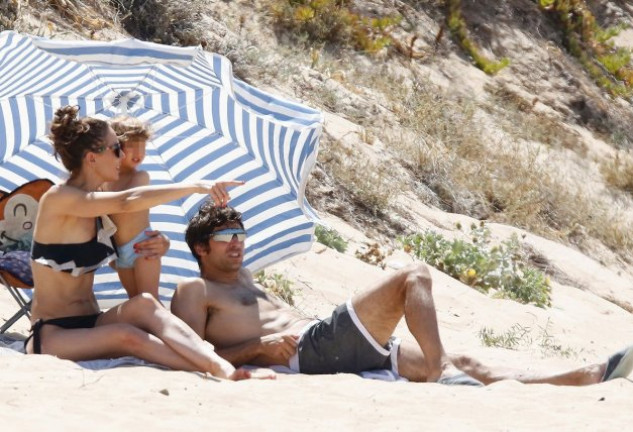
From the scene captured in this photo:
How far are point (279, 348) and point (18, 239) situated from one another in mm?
1559

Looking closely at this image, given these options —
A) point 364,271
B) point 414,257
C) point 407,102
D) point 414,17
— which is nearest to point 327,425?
point 364,271

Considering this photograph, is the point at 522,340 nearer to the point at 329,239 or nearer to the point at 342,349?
the point at 329,239

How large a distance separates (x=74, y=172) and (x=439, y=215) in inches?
236

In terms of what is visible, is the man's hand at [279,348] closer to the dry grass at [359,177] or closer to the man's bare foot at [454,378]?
the man's bare foot at [454,378]

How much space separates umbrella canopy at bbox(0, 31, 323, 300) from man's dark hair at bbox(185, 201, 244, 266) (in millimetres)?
393

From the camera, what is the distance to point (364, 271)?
864 centimetres

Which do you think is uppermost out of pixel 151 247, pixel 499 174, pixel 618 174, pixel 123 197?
pixel 123 197

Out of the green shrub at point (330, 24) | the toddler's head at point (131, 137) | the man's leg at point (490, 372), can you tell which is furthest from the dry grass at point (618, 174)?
the toddler's head at point (131, 137)

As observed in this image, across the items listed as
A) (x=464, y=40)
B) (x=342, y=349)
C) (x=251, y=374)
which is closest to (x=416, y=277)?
(x=342, y=349)

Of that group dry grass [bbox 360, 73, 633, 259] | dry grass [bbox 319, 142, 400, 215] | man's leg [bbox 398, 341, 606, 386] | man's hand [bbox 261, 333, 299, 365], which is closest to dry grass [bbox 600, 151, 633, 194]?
dry grass [bbox 360, 73, 633, 259]

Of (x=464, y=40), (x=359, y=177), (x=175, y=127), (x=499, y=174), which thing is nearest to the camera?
(x=175, y=127)

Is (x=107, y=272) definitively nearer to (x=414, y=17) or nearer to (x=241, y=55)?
(x=241, y=55)

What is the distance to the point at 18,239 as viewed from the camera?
6.26m

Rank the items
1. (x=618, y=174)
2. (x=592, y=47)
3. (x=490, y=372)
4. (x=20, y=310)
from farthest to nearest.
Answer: (x=592, y=47), (x=618, y=174), (x=20, y=310), (x=490, y=372)
